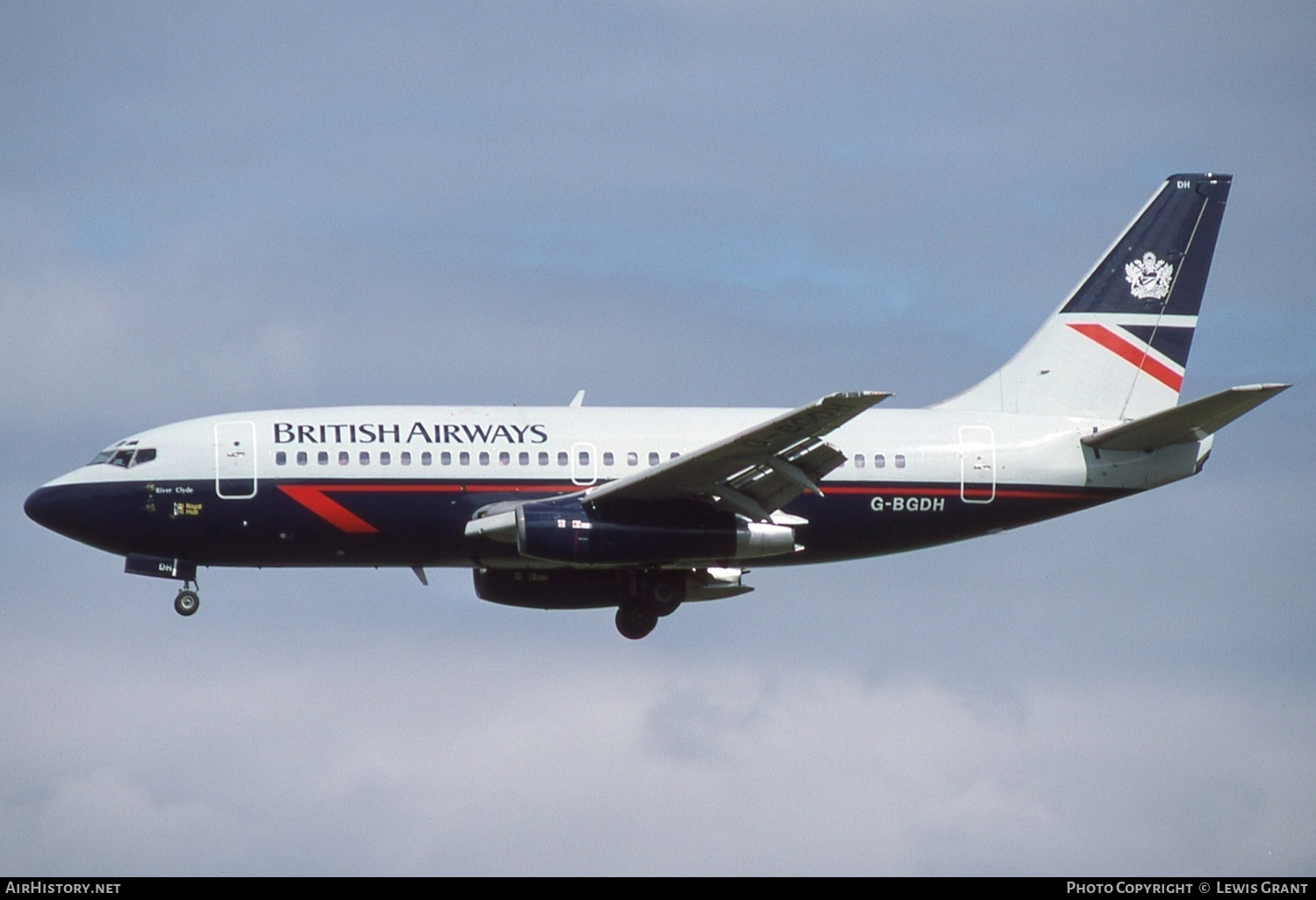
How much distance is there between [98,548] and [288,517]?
4.83 m

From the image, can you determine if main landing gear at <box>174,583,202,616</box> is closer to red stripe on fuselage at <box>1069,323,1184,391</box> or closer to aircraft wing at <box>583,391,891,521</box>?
aircraft wing at <box>583,391,891,521</box>

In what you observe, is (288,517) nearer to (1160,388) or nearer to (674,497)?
(674,497)

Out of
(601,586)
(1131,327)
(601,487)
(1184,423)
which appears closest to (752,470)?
(601,487)

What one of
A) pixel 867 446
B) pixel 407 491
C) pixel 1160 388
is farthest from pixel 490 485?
pixel 1160 388

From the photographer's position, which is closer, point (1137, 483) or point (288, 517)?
point (288, 517)

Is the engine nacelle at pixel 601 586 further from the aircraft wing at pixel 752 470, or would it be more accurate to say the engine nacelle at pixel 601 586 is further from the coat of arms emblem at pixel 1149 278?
the coat of arms emblem at pixel 1149 278

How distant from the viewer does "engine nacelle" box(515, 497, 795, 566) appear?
47469 mm

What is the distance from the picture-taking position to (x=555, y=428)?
165ft

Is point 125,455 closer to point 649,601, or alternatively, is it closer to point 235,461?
point 235,461

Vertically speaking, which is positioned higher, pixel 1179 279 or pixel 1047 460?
pixel 1179 279

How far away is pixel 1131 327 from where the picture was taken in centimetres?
5522

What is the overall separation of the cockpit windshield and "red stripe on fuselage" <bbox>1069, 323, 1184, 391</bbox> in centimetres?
2435

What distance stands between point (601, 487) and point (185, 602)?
10.4 m

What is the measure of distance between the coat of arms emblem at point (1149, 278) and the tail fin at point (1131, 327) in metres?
0.02
